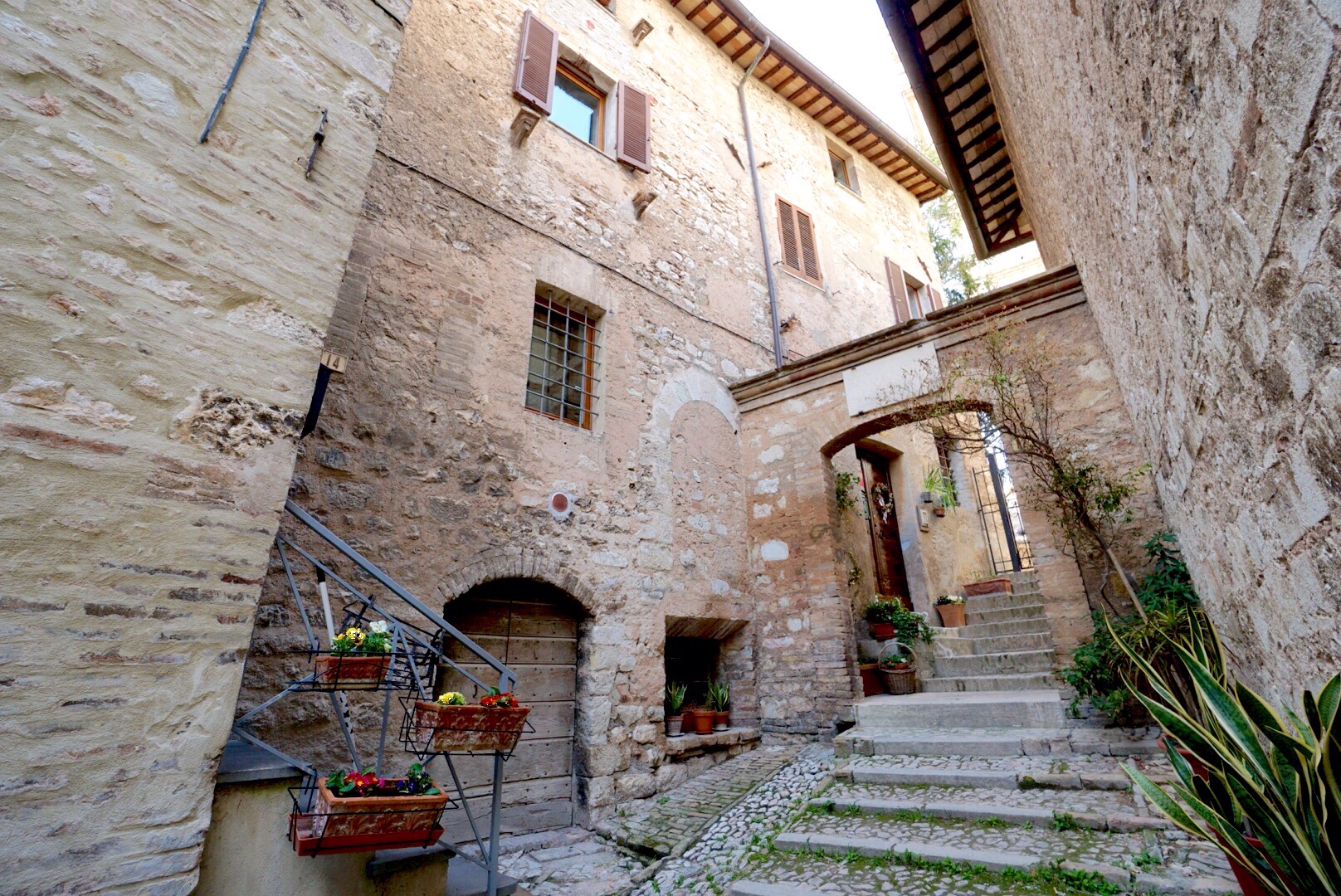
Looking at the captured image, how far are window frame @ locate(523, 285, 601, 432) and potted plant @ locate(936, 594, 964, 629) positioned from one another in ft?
16.6

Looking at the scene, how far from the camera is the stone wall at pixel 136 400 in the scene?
1.79 metres

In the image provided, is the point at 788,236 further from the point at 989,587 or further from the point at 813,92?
the point at 989,587

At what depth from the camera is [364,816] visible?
2.04m

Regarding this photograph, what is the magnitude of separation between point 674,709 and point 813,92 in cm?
981

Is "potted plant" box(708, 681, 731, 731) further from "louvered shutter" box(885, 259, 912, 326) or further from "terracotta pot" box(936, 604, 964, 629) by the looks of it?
"louvered shutter" box(885, 259, 912, 326)

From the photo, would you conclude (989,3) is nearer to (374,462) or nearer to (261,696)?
(374,462)

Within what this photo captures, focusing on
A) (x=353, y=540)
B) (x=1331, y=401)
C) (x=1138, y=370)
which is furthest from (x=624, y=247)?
(x=1331, y=401)

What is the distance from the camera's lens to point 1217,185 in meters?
1.38

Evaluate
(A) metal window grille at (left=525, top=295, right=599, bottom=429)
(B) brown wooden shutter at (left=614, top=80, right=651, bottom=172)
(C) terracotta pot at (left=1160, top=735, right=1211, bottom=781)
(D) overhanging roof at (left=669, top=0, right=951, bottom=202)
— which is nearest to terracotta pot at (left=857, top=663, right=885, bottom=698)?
(A) metal window grille at (left=525, top=295, right=599, bottom=429)

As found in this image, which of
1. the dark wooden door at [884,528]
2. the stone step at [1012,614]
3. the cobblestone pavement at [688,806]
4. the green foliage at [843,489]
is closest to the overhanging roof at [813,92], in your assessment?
the dark wooden door at [884,528]

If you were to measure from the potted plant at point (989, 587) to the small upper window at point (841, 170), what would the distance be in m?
7.16

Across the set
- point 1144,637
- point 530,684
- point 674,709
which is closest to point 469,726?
point 530,684

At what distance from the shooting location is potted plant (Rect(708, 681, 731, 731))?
567cm

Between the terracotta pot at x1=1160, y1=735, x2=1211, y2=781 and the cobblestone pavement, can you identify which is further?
the cobblestone pavement
